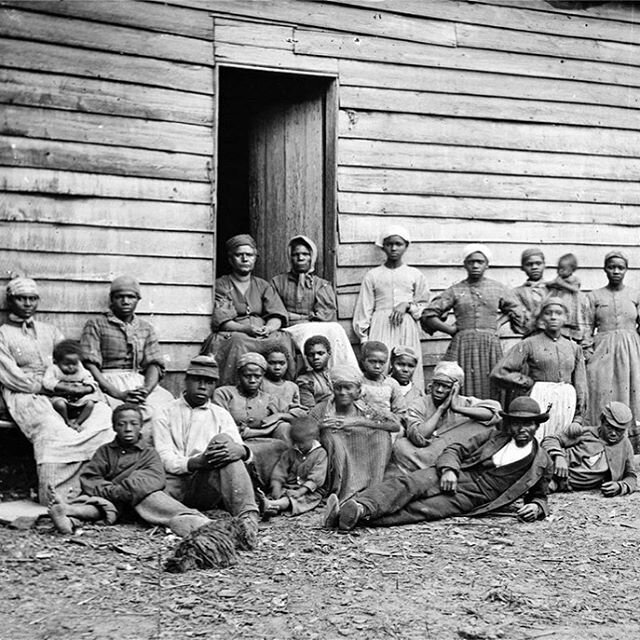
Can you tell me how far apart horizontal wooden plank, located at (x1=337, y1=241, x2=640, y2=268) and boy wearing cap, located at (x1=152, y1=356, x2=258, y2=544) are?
2.21 m

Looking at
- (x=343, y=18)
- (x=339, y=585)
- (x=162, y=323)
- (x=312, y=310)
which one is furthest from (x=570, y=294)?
(x=339, y=585)

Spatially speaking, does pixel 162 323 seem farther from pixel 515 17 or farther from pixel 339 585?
pixel 515 17

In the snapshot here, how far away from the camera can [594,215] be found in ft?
31.2

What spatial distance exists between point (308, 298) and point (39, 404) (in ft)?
7.61

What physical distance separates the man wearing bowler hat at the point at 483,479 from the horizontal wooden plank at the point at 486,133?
303 cm

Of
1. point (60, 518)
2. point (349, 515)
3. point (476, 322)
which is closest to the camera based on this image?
point (60, 518)

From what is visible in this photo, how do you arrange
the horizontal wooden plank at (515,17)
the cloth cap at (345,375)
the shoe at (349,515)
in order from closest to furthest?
the shoe at (349,515) → the cloth cap at (345,375) → the horizontal wooden plank at (515,17)

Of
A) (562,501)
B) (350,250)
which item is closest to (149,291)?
(350,250)

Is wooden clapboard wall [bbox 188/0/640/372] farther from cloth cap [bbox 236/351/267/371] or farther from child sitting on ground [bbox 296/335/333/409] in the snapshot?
cloth cap [bbox 236/351/267/371]

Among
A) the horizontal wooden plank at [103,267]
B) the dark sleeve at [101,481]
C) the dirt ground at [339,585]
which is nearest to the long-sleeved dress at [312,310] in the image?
the horizontal wooden plank at [103,267]

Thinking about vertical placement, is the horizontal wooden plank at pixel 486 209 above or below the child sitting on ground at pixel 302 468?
above

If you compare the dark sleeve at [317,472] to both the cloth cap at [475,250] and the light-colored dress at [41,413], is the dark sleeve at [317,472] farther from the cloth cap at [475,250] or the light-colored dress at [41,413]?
the cloth cap at [475,250]

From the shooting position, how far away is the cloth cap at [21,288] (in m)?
6.90

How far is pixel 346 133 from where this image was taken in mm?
8383
